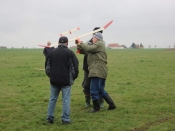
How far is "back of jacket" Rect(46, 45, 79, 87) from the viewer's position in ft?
20.9

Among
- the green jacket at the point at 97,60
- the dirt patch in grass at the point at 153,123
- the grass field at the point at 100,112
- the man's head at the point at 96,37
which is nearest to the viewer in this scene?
the dirt patch in grass at the point at 153,123

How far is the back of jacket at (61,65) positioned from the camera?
6.38m

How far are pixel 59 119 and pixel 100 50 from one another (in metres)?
2.03

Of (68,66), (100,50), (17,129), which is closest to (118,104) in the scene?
(100,50)

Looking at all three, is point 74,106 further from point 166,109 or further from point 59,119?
point 166,109

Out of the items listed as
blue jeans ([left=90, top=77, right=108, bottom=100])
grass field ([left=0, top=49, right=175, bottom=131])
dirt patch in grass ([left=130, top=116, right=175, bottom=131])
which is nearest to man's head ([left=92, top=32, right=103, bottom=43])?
blue jeans ([left=90, top=77, right=108, bottom=100])

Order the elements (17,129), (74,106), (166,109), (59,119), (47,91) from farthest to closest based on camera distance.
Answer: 1. (47,91)
2. (74,106)
3. (166,109)
4. (59,119)
5. (17,129)

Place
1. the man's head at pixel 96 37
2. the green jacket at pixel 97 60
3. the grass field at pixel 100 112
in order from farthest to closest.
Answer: the man's head at pixel 96 37, the green jacket at pixel 97 60, the grass field at pixel 100 112

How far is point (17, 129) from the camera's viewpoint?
627 centimetres

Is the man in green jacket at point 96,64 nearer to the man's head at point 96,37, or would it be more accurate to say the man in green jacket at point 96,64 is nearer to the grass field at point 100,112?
the man's head at point 96,37

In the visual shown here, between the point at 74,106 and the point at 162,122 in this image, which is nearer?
the point at 162,122

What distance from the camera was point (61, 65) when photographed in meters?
6.39

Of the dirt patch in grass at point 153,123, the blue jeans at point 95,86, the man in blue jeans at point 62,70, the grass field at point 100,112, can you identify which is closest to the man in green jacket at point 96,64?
the blue jeans at point 95,86

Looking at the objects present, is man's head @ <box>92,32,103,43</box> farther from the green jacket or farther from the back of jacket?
the back of jacket
